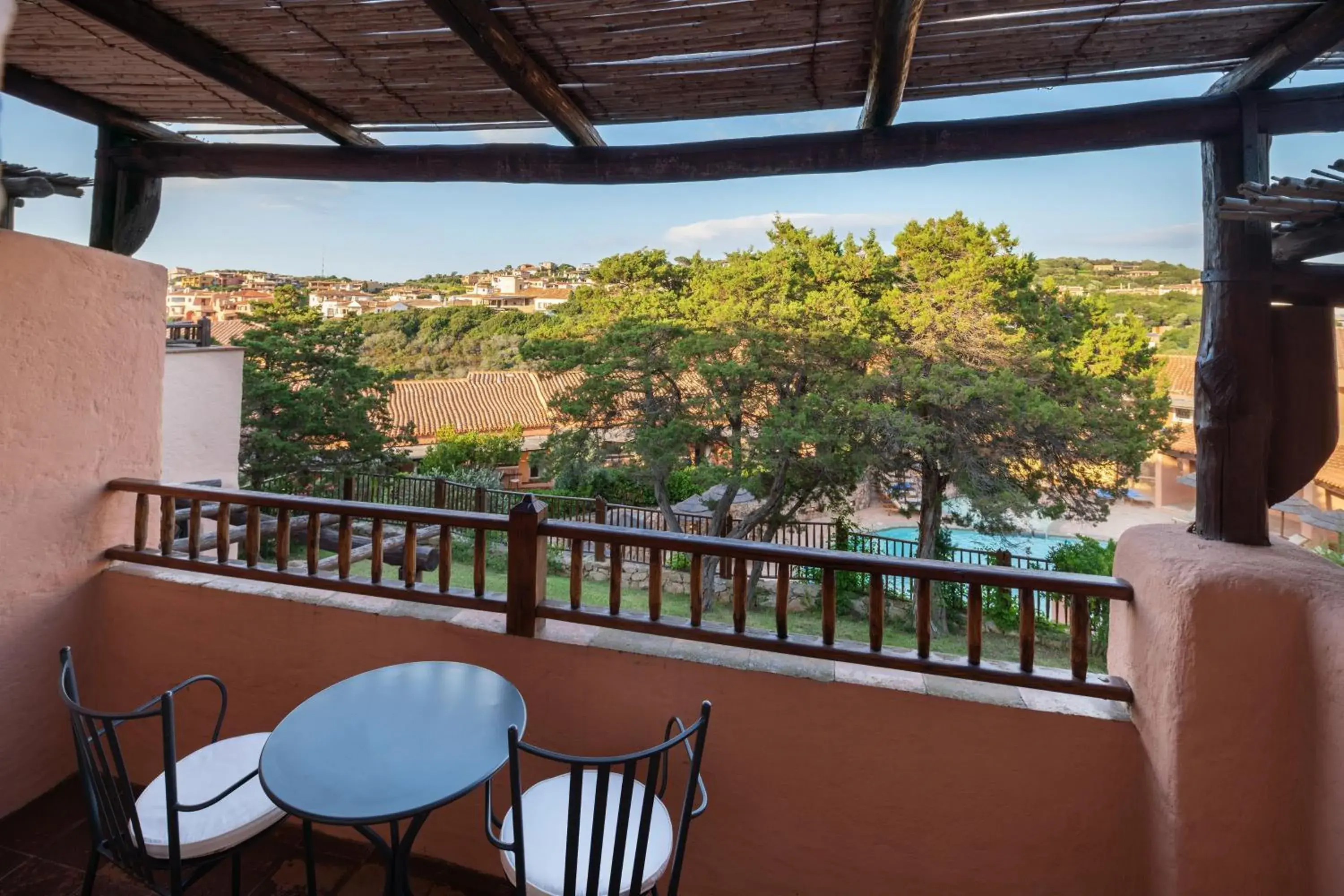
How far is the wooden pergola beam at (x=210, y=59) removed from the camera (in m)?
1.77

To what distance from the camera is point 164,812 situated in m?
1.39

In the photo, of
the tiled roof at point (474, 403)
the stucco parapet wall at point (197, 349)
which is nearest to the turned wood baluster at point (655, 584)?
the stucco parapet wall at point (197, 349)

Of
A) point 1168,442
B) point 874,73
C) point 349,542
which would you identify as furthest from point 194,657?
point 1168,442

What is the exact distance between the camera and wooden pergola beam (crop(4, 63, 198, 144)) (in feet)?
→ 7.35

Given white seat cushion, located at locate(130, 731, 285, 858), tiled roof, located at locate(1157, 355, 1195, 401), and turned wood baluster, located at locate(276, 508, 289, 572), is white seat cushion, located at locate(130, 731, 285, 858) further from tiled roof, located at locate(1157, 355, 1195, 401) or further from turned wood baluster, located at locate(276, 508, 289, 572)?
tiled roof, located at locate(1157, 355, 1195, 401)

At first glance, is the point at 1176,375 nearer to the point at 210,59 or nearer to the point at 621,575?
the point at 621,575

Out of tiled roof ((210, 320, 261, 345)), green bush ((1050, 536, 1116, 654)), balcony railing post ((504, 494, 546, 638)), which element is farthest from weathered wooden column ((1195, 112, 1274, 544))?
tiled roof ((210, 320, 261, 345))

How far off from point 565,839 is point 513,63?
1967mm

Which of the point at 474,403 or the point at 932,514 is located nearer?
the point at 932,514

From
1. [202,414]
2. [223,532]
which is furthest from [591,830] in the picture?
[202,414]

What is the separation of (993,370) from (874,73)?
6.71 meters

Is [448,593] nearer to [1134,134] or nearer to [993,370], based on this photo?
[1134,134]

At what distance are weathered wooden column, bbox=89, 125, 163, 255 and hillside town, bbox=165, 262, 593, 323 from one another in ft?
32.6

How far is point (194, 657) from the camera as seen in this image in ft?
7.27
